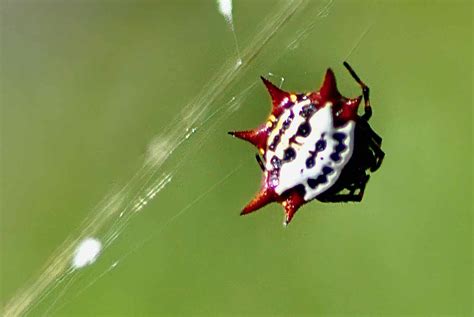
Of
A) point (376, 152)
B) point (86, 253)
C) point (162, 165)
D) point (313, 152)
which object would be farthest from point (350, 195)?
point (86, 253)

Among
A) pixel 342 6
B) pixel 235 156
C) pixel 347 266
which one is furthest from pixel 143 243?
pixel 342 6

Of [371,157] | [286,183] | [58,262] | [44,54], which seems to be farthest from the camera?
[44,54]

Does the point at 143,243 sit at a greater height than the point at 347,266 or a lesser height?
greater

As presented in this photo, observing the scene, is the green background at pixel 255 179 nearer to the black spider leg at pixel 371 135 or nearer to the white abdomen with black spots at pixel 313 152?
the black spider leg at pixel 371 135

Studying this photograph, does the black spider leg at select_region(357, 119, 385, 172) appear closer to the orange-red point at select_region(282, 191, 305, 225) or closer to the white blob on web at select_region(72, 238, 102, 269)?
the orange-red point at select_region(282, 191, 305, 225)

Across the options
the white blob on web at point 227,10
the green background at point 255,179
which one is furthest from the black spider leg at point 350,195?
the white blob on web at point 227,10

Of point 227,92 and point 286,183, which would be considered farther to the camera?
point 227,92

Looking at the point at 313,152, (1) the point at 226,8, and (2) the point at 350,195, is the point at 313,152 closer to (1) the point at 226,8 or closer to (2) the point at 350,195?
(2) the point at 350,195

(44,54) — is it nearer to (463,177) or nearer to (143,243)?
(143,243)
